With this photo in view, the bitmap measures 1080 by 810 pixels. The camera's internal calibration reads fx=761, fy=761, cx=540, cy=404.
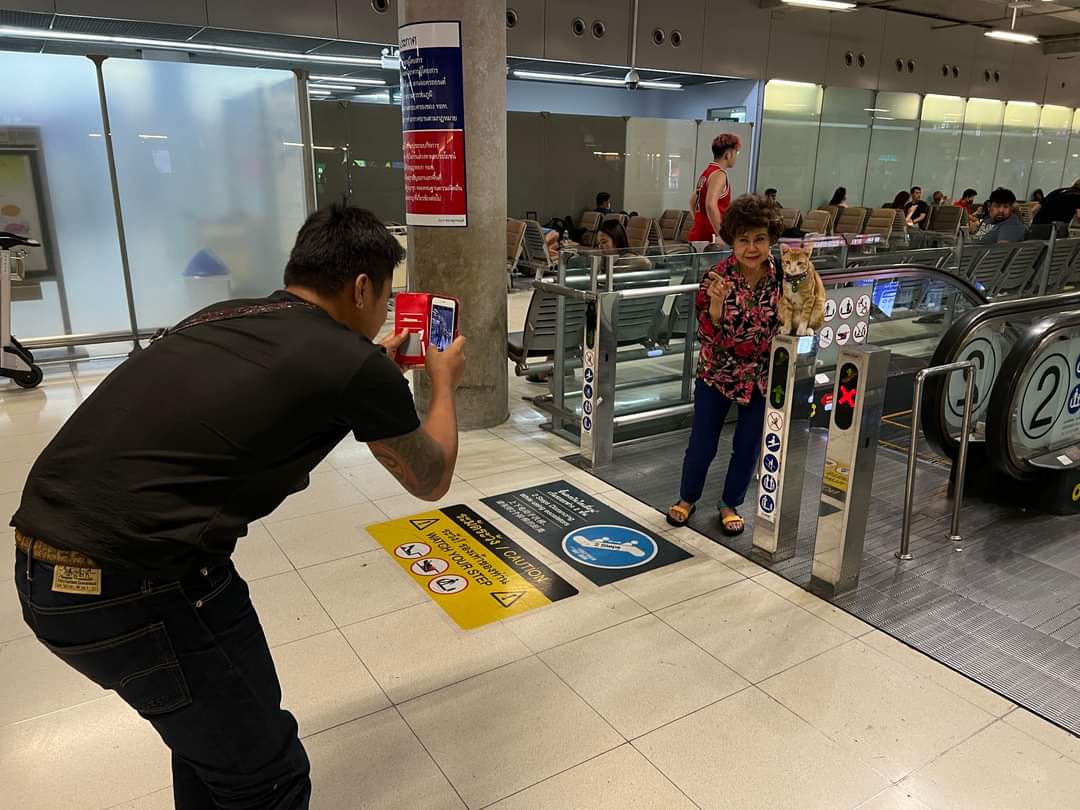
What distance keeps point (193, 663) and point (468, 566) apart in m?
1.85

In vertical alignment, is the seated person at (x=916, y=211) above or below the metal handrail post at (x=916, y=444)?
above

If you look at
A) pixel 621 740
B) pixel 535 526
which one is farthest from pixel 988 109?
pixel 621 740

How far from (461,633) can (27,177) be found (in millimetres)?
5348

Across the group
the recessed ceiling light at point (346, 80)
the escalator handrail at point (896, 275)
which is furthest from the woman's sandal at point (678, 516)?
the recessed ceiling light at point (346, 80)

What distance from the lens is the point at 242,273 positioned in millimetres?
6504

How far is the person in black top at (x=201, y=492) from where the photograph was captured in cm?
114

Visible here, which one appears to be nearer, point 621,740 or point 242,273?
point 621,740

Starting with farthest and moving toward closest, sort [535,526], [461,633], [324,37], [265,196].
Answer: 1. [324,37]
2. [265,196]
3. [535,526]
4. [461,633]

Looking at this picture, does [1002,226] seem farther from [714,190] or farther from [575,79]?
[575,79]

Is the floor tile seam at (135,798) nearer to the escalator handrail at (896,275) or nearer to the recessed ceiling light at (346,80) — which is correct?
the escalator handrail at (896,275)

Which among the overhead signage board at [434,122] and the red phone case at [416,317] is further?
the overhead signage board at [434,122]

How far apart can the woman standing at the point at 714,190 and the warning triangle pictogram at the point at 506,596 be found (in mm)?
3125

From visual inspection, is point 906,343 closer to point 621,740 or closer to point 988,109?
point 621,740

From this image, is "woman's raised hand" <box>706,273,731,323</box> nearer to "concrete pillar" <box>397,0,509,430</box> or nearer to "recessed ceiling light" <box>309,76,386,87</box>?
"concrete pillar" <box>397,0,509,430</box>
